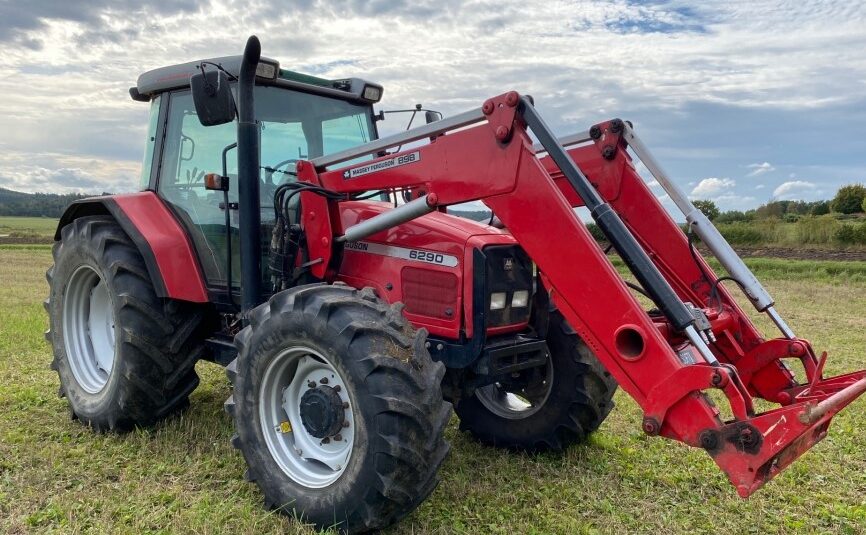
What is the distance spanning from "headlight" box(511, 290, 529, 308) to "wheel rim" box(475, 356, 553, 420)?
0.56 metres

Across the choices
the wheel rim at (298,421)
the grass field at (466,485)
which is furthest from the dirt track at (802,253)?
the wheel rim at (298,421)

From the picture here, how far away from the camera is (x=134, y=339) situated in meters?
4.67

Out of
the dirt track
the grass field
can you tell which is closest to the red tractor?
the grass field

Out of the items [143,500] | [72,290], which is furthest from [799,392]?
[72,290]

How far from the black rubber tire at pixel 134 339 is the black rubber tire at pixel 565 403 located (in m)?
2.27

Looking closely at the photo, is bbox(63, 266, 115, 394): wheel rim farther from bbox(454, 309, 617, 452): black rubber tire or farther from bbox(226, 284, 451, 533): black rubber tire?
bbox(454, 309, 617, 452): black rubber tire

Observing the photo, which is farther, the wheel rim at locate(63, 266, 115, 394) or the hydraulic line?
the wheel rim at locate(63, 266, 115, 394)

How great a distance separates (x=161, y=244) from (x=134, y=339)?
2.14ft

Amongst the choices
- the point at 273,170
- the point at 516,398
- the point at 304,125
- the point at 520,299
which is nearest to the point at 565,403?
the point at 516,398

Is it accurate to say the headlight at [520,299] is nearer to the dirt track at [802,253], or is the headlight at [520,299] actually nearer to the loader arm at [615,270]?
the loader arm at [615,270]

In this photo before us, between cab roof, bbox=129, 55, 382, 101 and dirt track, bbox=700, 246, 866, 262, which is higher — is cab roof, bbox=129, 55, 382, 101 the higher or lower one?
the higher one

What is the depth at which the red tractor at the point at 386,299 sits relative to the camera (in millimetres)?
3234

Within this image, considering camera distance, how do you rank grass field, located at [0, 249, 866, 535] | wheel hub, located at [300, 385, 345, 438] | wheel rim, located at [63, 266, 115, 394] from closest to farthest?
wheel hub, located at [300, 385, 345, 438], grass field, located at [0, 249, 866, 535], wheel rim, located at [63, 266, 115, 394]

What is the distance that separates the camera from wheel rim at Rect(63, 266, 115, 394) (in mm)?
5355
